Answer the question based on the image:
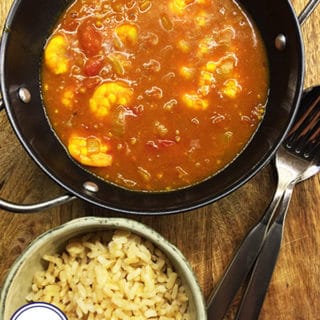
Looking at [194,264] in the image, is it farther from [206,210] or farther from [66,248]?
[66,248]

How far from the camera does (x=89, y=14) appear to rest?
2740 millimetres

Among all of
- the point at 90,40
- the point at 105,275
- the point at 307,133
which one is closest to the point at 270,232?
the point at 307,133

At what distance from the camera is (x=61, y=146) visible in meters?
2.73

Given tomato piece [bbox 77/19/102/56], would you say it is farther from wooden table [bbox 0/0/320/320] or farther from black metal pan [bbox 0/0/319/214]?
wooden table [bbox 0/0/320/320]

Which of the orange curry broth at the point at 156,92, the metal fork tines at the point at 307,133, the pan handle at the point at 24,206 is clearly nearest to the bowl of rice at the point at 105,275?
the pan handle at the point at 24,206

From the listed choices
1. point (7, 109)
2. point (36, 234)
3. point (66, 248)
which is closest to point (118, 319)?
point (66, 248)

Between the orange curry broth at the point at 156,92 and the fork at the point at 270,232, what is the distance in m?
0.21

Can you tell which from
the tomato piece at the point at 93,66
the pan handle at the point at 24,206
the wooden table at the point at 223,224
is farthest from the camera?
the wooden table at the point at 223,224

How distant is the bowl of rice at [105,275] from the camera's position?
2576mm

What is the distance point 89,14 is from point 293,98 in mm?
904

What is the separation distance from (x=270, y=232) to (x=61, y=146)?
3.08 ft

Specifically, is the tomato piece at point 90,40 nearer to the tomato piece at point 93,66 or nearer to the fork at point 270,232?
the tomato piece at point 93,66

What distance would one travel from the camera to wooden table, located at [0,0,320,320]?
2.85m

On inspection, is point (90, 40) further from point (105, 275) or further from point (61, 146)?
point (105, 275)
